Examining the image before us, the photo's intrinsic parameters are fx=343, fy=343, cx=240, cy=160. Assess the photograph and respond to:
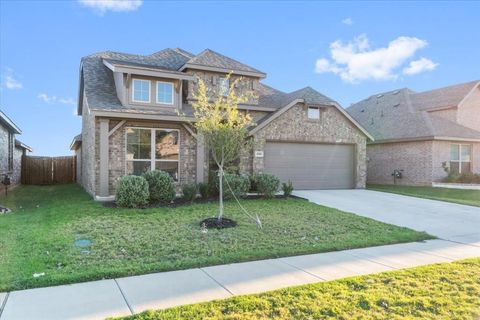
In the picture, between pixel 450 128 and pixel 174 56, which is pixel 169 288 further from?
pixel 450 128

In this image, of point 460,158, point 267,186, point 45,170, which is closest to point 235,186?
point 267,186

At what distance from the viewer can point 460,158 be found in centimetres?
1994

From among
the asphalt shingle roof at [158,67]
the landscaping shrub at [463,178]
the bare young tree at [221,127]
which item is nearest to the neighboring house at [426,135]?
the landscaping shrub at [463,178]

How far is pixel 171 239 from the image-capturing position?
717 centimetres

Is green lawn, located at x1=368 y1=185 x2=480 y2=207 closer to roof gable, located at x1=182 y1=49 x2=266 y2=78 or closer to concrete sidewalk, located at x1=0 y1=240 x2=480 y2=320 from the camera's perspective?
roof gable, located at x1=182 y1=49 x2=266 y2=78

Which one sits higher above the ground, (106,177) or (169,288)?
(106,177)

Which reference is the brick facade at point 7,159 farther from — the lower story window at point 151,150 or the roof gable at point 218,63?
the roof gable at point 218,63

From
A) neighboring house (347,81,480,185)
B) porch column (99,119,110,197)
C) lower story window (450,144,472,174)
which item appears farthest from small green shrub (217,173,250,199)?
lower story window (450,144,472,174)

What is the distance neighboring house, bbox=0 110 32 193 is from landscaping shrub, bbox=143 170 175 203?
832cm

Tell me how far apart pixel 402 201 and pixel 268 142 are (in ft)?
20.4

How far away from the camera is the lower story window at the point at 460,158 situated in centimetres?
1967

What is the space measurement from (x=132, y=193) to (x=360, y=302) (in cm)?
805

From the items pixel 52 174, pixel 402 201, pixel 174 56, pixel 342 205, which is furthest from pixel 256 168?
pixel 52 174

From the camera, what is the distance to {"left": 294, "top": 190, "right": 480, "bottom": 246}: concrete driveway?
891 cm
